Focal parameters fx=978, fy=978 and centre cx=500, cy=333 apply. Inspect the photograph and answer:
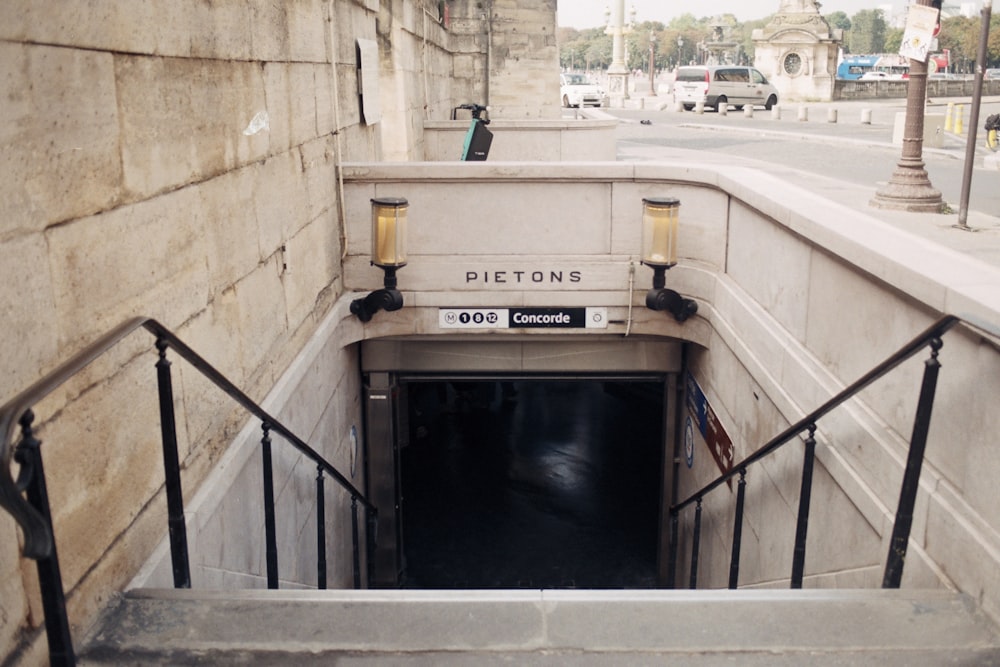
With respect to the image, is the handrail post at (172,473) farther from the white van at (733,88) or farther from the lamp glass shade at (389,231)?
the white van at (733,88)

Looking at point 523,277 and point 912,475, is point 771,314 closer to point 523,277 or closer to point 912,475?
point 523,277

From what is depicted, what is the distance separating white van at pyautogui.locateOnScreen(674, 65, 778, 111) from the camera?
38.8 meters

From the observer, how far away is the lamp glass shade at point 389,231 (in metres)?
7.13

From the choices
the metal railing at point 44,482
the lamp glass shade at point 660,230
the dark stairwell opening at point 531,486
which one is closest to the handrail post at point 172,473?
the metal railing at point 44,482

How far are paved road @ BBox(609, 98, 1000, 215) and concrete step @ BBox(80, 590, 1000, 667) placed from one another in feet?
33.3

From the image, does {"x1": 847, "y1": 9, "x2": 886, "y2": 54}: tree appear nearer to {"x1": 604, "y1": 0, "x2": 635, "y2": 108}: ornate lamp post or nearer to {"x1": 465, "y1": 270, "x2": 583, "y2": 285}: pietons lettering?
{"x1": 604, "y1": 0, "x2": 635, "y2": 108}: ornate lamp post

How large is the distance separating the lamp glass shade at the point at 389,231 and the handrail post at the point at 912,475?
14.8 ft

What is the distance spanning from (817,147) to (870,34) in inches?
4808

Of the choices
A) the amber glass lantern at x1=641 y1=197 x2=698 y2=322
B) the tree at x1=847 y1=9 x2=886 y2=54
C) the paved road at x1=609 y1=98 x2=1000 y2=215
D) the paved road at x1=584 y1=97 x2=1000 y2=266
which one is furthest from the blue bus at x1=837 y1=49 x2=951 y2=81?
the amber glass lantern at x1=641 y1=197 x2=698 y2=322

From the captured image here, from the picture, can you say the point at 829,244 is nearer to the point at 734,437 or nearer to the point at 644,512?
the point at 734,437

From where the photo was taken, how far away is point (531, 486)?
12.5 metres

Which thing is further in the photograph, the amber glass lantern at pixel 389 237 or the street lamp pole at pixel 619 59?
the street lamp pole at pixel 619 59

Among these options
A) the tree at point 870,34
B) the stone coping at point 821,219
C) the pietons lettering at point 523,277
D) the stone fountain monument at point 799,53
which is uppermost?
the tree at point 870,34

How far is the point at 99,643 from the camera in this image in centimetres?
296
